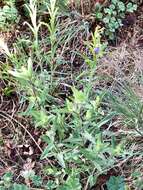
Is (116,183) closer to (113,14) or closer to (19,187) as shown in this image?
(19,187)

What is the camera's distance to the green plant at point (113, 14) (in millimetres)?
2150

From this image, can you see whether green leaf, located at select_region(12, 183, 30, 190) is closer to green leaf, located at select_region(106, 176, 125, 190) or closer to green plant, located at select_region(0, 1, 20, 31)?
green leaf, located at select_region(106, 176, 125, 190)

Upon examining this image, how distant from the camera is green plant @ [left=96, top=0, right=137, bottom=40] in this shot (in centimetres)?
215

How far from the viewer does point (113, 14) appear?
2.16 metres

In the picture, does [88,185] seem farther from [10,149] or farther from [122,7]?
[122,7]

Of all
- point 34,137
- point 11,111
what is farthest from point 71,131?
point 11,111

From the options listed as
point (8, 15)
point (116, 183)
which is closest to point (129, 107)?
point (116, 183)

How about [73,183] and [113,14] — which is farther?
[113,14]

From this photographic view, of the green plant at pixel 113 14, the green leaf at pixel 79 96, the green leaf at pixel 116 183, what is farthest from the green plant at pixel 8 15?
the green leaf at pixel 116 183

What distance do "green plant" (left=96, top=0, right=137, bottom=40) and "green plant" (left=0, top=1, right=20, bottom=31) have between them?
395mm

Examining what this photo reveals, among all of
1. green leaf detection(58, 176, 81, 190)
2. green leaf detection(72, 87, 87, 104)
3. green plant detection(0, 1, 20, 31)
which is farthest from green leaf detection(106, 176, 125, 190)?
green plant detection(0, 1, 20, 31)

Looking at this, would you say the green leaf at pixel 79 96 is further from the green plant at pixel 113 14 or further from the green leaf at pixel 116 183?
the green plant at pixel 113 14

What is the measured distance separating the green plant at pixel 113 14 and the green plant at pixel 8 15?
0.39 m

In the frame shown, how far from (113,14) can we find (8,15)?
0.50 m
